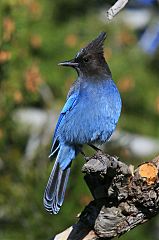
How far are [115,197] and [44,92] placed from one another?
230cm

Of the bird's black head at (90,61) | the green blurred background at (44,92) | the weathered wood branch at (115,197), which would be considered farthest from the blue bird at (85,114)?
the weathered wood branch at (115,197)

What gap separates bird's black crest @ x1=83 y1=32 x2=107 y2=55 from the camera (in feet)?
14.4

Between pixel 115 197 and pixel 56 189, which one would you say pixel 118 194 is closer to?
pixel 115 197

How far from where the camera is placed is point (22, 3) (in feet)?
15.6

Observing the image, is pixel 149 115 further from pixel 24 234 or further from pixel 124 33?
pixel 24 234

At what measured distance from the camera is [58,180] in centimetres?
416

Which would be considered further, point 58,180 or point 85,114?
point 85,114

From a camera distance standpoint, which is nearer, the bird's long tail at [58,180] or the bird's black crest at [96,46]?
the bird's long tail at [58,180]

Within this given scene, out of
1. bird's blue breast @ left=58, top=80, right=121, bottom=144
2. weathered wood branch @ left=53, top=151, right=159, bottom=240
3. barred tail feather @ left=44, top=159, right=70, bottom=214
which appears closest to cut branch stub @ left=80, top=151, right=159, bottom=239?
weathered wood branch @ left=53, top=151, right=159, bottom=240

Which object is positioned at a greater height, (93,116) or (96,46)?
(96,46)

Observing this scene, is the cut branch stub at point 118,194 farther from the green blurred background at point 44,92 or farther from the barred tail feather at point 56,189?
the green blurred background at point 44,92

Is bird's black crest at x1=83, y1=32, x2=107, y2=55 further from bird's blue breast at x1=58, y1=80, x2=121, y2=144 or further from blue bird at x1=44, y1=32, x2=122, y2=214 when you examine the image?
bird's blue breast at x1=58, y1=80, x2=121, y2=144

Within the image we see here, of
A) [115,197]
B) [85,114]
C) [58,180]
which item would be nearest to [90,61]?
[85,114]

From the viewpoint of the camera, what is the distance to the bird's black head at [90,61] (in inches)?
177
